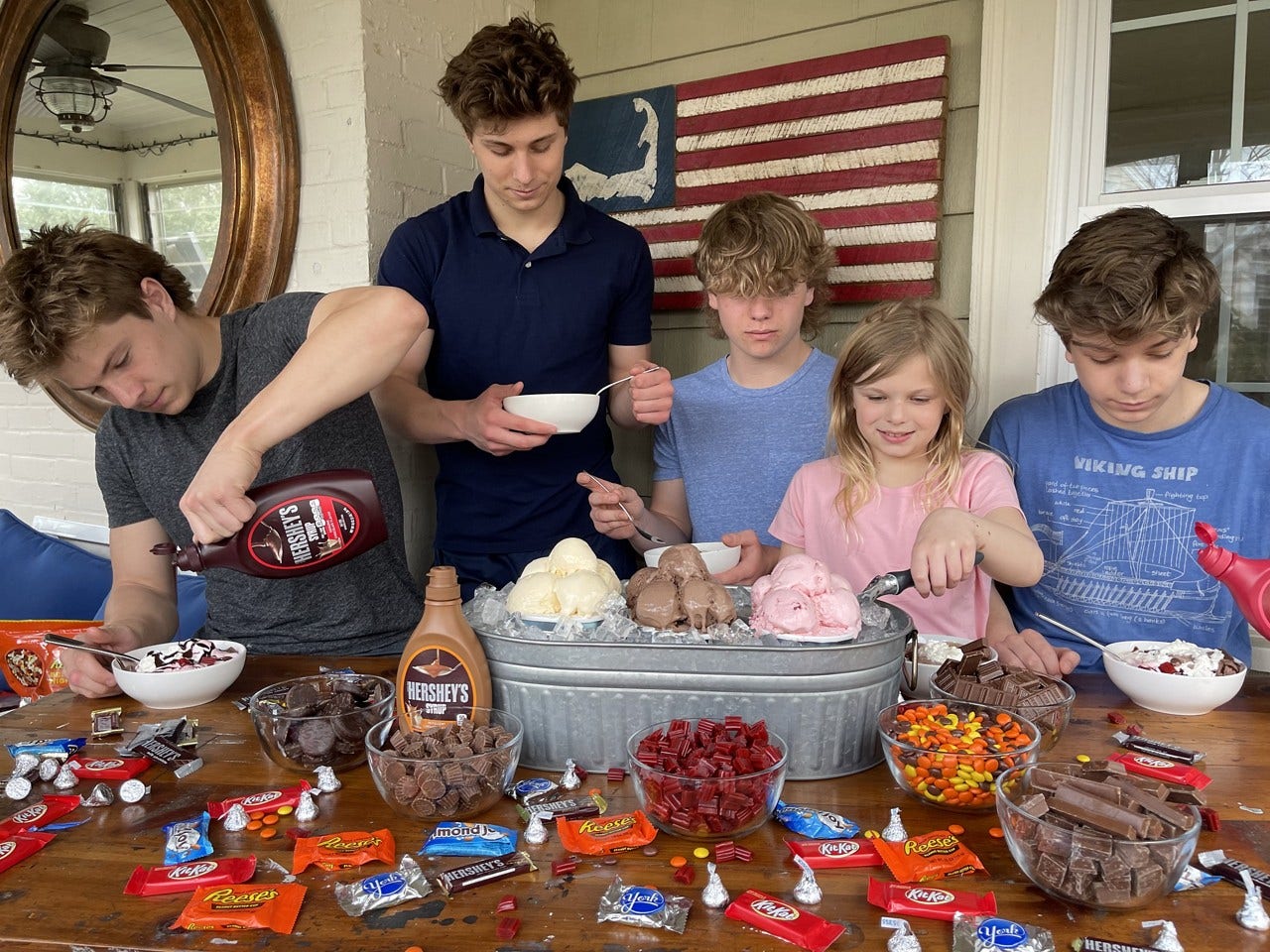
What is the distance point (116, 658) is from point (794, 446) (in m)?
1.42

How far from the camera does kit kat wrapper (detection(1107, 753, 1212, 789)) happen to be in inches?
41.4

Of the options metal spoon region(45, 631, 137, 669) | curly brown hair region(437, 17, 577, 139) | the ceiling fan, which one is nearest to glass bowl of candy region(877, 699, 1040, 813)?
metal spoon region(45, 631, 137, 669)

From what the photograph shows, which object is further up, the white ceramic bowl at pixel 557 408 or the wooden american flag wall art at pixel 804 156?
the wooden american flag wall art at pixel 804 156

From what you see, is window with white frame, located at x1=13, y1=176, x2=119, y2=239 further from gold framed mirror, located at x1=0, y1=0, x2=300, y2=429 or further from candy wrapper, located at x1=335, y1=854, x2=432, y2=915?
candy wrapper, located at x1=335, y1=854, x2=432, y2=915

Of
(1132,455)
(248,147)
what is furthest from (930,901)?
(248,147)

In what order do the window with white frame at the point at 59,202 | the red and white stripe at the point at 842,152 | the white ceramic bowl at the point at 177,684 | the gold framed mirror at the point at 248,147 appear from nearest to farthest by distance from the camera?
the white ceramic bowl at the point at 177,684, the red and white stripe at the point at 842,152, the gold framed mirror at the point at 248,147, the window with white frame at the point at 59,202

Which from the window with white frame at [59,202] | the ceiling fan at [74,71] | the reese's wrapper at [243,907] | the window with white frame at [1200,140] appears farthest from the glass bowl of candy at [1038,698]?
the window with white frame at [59,202]

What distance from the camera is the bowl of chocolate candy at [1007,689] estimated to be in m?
1.10

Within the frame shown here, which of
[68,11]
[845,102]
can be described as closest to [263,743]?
[845,102]

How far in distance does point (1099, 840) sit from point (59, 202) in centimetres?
361

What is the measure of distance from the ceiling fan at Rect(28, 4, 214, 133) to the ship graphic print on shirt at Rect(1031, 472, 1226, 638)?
9.34 feet

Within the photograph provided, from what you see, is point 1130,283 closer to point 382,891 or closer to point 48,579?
point 382,891

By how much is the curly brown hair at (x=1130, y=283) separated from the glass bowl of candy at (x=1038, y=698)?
0.74 m

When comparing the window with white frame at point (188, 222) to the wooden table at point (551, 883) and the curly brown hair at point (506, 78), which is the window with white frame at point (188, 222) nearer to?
the curly brown hair at point (506, 78)
